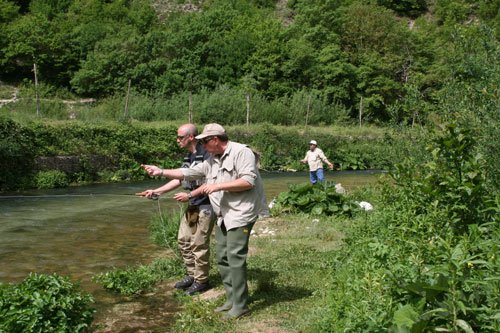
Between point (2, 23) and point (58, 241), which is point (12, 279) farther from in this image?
point (2, 23)

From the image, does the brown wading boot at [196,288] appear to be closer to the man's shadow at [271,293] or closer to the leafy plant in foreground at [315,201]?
the man's shadow at [271,293]

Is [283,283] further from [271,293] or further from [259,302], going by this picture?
[259,302]

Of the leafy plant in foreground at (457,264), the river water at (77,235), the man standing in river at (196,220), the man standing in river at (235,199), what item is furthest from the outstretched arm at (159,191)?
the leafy plant in foreground at (457,264)

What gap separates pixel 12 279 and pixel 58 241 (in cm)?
271

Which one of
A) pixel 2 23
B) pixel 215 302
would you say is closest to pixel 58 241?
pixel 215 302

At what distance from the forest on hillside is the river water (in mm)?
21688

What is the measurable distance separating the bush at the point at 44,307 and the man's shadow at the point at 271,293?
6.53 ft

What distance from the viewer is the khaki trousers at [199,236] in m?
6.95

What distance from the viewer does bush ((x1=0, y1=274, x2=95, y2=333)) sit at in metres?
4.82

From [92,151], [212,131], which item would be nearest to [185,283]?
[212,131]

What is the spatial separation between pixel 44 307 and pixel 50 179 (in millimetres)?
→ 14829

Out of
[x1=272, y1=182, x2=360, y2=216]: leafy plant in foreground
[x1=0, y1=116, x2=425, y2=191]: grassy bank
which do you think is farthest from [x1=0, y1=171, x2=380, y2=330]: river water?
[x1=272, y1=182, x2=360, y2=216]: leafy plant in foreground

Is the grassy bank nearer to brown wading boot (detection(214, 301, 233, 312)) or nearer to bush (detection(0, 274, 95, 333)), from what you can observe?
brown wading boot (detection(214, 301, 233, 312))

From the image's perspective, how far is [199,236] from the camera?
6.98 meters
